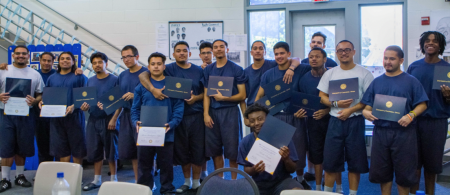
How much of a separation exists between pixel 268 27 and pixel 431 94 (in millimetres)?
2941

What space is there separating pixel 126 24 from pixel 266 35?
2192 mm

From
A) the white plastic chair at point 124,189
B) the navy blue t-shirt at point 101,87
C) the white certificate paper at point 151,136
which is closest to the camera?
the white plastic chair at point 124,189

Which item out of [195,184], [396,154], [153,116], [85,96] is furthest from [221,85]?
[396,154]

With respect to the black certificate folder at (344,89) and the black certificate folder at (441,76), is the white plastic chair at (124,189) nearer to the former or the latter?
the black certificate folder at (344,89)

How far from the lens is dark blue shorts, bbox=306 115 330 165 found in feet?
10.6

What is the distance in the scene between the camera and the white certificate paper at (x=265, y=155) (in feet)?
7.64

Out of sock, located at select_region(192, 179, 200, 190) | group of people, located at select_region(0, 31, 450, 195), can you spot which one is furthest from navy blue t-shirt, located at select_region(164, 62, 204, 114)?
sock, located at select_region(192, 179, 200, 190)

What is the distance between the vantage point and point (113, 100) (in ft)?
11.5

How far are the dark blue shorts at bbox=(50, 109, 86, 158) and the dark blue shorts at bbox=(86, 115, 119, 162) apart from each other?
0.14m

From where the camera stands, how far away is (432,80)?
114 inches

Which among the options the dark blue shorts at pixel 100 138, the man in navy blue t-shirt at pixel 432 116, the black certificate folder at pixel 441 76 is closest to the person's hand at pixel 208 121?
the dark blue shorts at pixel 100 138

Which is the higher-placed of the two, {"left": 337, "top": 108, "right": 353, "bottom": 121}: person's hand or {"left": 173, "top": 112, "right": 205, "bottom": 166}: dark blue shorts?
{"left": 337, "top": 108, "right": 353, "bottom": 121}: person's hand

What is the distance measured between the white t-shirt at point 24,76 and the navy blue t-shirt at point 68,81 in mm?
115

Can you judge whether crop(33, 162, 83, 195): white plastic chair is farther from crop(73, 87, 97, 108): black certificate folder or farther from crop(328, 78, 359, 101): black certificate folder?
crop(328, 78, 359, 101): black certificate folder
